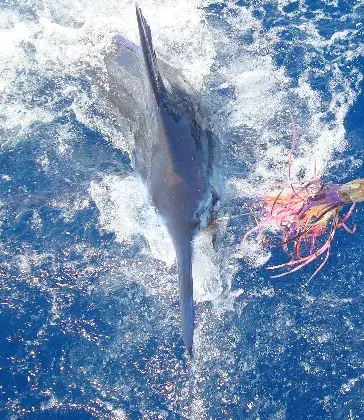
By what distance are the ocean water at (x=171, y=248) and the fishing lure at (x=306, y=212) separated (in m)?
0.27

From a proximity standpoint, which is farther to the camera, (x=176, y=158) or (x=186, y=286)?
(x=176, y=158)

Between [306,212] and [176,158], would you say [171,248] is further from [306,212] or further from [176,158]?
[306,212]

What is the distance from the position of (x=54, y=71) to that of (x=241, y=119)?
404 centimetres

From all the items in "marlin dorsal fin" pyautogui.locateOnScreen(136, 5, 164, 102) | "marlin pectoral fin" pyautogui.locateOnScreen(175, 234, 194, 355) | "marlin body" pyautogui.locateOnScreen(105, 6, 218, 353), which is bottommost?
"marlin pectoral fin" pyautogui.locateOnScreen(175, 234, 194, 355)

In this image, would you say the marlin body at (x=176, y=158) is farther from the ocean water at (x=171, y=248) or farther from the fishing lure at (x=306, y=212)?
the fishing lure at (x=306, y=212)

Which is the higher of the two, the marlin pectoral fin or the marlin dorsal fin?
the marlin dorsal fin

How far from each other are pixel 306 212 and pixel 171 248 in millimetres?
2660

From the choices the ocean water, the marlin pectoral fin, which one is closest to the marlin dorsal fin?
the ocean water

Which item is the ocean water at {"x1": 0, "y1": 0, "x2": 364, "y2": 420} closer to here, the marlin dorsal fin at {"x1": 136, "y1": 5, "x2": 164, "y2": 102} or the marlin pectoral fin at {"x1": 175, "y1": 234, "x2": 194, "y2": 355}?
the marlin pectoral fin at {"x1": 175, "y1": 234, "x2": 194, "y2": 355}

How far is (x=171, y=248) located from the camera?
8695mm

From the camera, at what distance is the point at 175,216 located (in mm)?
7430

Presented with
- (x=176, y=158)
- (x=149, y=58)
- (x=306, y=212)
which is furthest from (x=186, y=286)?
(x=149, y=58)

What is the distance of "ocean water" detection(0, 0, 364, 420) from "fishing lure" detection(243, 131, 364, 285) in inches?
10.7

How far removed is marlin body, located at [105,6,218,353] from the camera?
731cm
